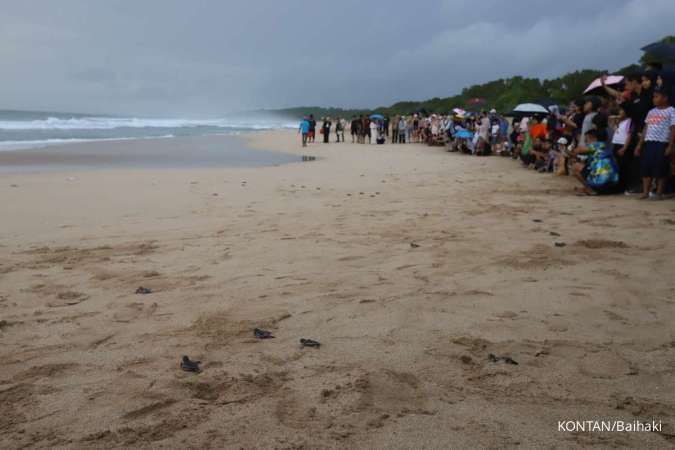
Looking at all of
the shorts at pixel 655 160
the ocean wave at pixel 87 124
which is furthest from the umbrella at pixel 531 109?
the ocean wave at pixel 87 124

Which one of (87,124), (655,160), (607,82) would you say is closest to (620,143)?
(655,160)

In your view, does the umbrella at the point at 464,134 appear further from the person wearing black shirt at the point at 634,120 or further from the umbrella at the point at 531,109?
the person wearing black shirt at the point at 634,120

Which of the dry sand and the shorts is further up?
the shorts

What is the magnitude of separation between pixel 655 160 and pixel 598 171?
0.88 metres

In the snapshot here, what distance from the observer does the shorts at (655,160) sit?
22.0 feet

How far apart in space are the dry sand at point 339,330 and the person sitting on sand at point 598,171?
1.67 m

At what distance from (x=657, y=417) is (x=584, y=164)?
22.0ft

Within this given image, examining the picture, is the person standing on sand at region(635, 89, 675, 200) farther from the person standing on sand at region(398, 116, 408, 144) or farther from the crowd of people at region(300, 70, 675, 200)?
the person standing on sand at region(398, 116, 408, 144)

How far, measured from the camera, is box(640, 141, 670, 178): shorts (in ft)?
22.0

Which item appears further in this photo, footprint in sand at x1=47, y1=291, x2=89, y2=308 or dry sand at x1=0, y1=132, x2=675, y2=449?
footprint in sand at x1=47, y1=291, x2=89, y2=308

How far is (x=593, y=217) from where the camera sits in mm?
5758

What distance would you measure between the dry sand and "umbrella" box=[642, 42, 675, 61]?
369 centimetres

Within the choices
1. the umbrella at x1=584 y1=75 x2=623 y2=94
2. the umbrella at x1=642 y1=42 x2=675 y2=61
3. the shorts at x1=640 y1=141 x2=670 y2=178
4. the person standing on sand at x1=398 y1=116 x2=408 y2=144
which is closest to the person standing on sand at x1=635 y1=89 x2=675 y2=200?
the shorts at x1=640 y1=141 x2=670 y2=178

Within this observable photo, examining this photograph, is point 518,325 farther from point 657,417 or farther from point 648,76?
point 648,76
